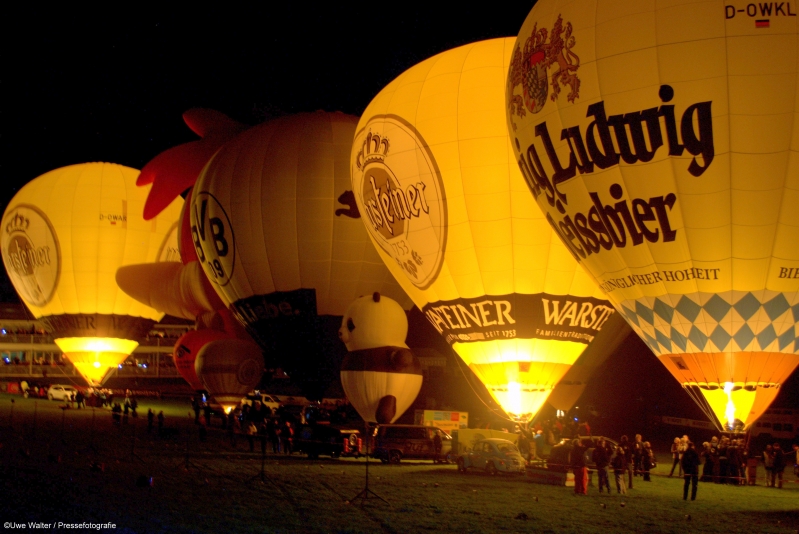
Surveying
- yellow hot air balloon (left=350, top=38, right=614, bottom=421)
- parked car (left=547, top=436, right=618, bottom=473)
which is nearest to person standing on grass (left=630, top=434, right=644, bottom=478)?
parked car (left=547, top=436, right=618, bottom=473)

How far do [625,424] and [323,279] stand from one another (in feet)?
35.5

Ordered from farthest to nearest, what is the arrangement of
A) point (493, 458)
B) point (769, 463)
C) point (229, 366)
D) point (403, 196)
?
1. point (229, 366)
2. point (403, 196)
3. point (493, 458)
4. point (769, 463)

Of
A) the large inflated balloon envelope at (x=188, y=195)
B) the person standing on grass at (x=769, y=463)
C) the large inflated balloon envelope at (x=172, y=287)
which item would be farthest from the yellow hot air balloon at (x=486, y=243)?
the large inflated balloon envelope at (x=188, y=195)

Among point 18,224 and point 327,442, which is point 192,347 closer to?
point 327,442

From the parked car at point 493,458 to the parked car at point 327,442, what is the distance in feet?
9.66

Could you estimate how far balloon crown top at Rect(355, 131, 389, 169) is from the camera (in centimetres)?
1550

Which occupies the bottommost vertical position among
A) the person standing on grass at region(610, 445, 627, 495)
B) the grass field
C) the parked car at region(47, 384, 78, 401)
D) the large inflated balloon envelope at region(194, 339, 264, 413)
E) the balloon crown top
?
the grass field

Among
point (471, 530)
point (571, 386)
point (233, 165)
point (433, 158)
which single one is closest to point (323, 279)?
point (233, 165)

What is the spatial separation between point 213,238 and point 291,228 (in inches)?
84.1

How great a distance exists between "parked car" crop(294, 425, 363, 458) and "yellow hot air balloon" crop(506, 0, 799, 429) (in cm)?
670

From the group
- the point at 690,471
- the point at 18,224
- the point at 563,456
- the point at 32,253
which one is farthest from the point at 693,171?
the point at 18,224

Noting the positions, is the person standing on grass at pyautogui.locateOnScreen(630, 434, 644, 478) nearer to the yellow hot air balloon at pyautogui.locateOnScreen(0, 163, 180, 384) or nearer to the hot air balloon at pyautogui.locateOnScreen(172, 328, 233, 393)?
the hot air balloon at pyautogui.locateOnScreen(172, 328, 233, 393)

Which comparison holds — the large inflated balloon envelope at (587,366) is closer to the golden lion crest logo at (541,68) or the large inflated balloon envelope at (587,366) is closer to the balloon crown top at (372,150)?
the balloon crown top at (372,150)

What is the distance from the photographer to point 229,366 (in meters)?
20.1
